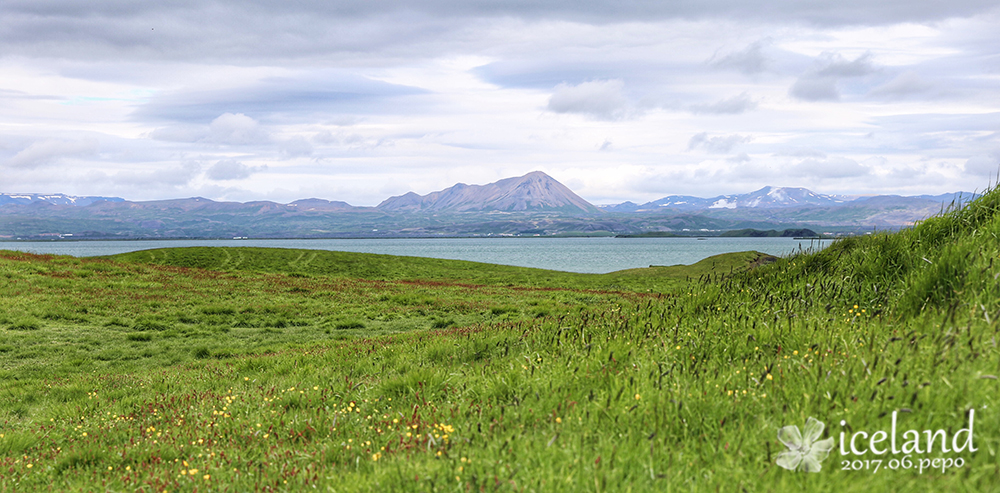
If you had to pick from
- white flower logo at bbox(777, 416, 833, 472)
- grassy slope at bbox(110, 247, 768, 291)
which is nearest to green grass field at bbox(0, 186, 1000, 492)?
white flower logo at bbox(777, 416, 833, 472)

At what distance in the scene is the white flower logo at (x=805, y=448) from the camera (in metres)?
4.03

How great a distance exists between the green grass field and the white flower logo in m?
0.07

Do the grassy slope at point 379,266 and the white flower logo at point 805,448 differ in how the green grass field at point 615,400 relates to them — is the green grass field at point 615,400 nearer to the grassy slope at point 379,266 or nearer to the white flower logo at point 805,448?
the white flower logo at point 805,448

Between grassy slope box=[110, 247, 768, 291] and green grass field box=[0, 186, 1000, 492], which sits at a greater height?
green grass field box=[0, 186, 1000, 492]

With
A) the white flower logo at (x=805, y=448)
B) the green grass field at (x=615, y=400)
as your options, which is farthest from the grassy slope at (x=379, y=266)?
the white flower logo at (x=805, y=448)

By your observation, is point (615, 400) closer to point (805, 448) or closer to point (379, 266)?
point (805, 448)

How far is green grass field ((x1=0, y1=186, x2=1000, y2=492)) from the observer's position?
4336 mm

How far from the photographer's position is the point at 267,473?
5605 mm

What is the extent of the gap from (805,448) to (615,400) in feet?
6.16

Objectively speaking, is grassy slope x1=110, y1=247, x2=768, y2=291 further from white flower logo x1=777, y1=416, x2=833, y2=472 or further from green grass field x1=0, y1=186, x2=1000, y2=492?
white flower logo x1=777, y1=416, x2=833, y2=472

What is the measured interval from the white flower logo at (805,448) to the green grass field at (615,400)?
7cm

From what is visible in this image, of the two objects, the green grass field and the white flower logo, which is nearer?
the white flower logo

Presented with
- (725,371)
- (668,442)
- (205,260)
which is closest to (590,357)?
(725,371)

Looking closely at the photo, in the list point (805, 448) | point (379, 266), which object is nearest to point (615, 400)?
point (805, 448)
